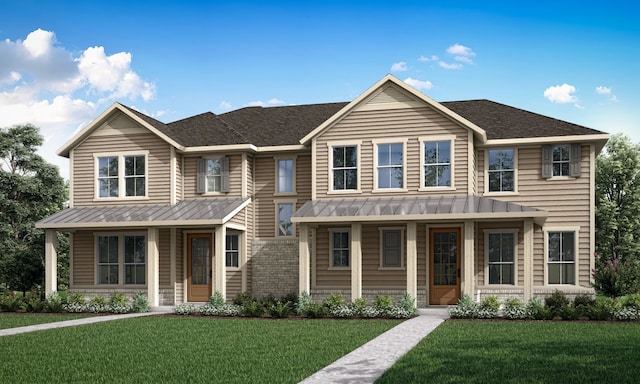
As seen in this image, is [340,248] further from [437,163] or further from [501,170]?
[501,170]

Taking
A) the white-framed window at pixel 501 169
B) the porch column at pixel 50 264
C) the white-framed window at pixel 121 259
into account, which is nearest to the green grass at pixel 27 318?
the porch column at pixel 50 264

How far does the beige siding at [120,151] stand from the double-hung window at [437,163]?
9.34 m

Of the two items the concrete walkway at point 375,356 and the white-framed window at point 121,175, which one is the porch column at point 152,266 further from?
the concrete walkway at point 375,356

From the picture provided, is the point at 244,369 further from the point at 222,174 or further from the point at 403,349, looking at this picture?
the point at 222,174

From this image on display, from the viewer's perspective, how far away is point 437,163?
23.6 meters

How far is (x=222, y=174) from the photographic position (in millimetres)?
26250

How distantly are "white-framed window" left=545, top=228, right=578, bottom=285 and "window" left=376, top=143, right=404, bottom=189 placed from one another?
5.42 m

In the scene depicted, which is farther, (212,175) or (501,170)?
(212,175)

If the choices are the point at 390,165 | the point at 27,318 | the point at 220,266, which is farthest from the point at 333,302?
the point at 27,318

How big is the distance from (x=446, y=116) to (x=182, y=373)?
48.8ft

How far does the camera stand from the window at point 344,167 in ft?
79.8

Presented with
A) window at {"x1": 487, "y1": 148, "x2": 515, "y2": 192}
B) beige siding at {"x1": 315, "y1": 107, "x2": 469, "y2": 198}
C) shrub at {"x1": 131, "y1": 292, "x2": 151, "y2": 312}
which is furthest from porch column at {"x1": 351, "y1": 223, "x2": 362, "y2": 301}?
shrub at {"x1": 131, "y1": 292, "x2": 151, "y2": 312}

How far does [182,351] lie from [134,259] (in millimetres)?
13625

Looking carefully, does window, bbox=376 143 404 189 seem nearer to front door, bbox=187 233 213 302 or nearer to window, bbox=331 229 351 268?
window, bbox=331 229 351 268
